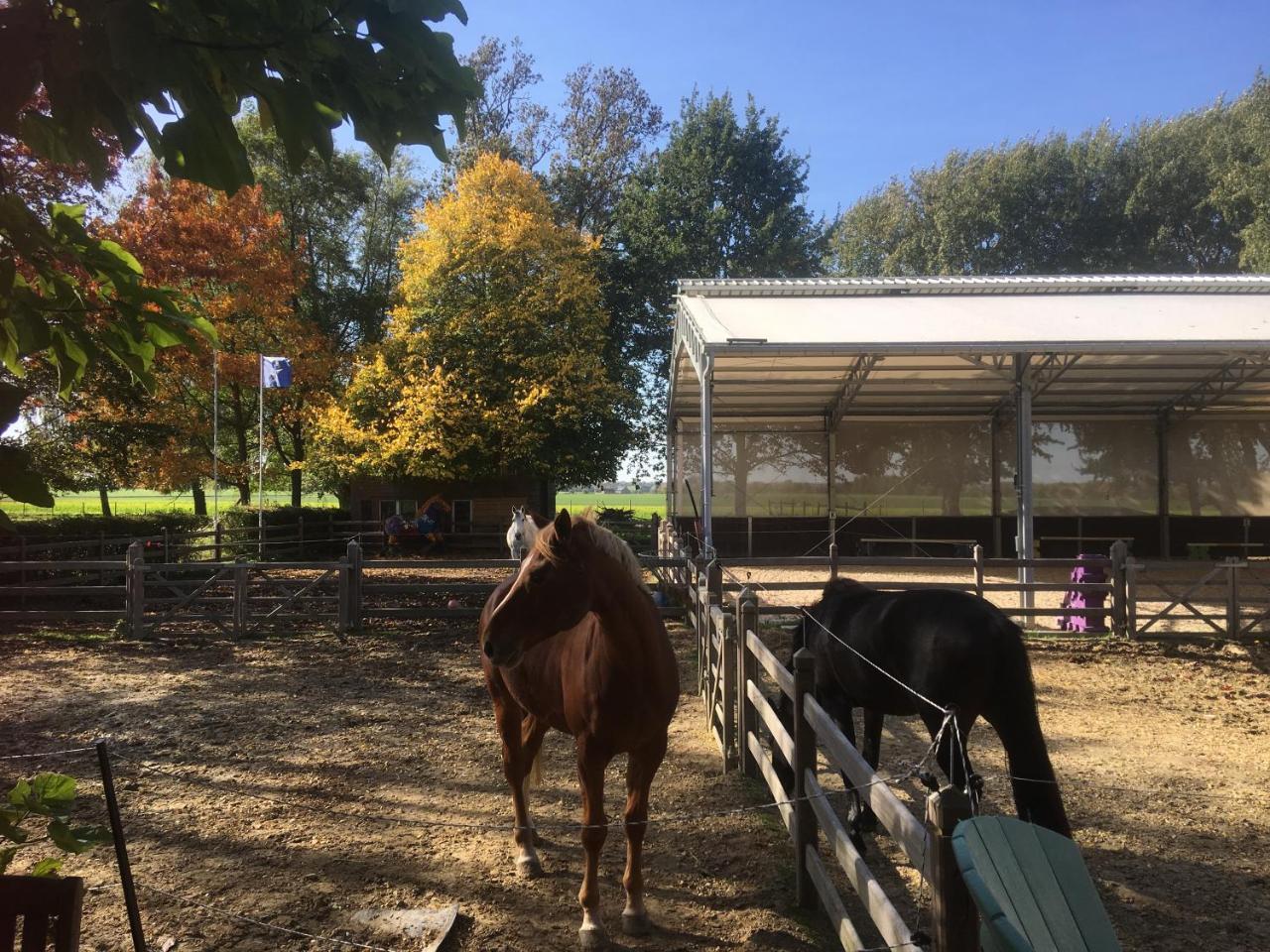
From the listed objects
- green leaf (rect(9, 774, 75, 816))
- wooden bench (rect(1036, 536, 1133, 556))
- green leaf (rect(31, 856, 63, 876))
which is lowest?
wooden bench (rect(1036, 536, 1133, 556))

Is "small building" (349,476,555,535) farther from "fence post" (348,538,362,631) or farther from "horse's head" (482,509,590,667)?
"horse's head" (482,509,590,667)

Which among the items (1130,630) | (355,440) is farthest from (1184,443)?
(355,440)

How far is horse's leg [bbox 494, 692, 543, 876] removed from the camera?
439 centimetres

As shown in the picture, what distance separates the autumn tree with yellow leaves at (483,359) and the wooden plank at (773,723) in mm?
17591

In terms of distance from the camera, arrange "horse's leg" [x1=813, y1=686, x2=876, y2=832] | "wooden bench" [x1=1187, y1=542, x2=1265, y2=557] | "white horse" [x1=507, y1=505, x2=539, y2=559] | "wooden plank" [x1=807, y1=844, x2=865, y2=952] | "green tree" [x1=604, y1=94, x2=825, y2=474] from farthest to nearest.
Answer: "green tree" [x1=604, y1=94, x2=825, y2=474]
"wooden bench" [x1=1187, y1=542, x2=1265, y2=557]
"white horse" [x1=507, y1=505, x2=539, y2=559]
"horse's leg" [x1=813, y1=686, x2=876, y2=832]
"wooden plank" [x1=807, y1=844, x2=865, y2=952]

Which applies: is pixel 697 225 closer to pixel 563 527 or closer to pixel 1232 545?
pixel 1232 545

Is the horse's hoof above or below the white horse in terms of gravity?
below

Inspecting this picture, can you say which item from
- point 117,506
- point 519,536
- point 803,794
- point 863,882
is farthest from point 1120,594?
point 117,506

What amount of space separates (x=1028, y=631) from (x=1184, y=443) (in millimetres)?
13626

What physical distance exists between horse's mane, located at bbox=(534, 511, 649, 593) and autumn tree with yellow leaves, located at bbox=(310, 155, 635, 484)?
18.5 meters

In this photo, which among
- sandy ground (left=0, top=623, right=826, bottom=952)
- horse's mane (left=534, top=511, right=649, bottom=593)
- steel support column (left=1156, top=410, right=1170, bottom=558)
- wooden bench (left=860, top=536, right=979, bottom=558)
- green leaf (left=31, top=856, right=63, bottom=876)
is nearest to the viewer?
green leaf (left=31, top=856, right=63, bottom=876)

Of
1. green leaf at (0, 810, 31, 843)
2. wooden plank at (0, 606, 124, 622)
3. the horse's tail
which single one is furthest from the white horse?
green leaf at (0, 810, 31, 843)

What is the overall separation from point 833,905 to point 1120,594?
30.8ft

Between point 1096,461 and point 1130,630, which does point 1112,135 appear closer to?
point 1096,461
